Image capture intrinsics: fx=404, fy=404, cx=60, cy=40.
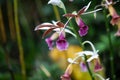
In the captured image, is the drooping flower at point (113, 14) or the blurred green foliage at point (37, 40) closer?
the drooping flower at point (113, 14)

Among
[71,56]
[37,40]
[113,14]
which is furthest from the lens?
[37,40]

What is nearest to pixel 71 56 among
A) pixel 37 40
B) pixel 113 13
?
pixel 37 40

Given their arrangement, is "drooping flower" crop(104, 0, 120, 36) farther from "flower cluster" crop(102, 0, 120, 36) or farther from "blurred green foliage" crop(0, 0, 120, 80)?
"blurred green foliage" crop(0, 0, 120, 80)

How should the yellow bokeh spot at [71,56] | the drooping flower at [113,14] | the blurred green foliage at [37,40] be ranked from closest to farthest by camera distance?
the drooping flower at [113,14] → the yellow bokeh spot at [71,56] → the blurred green foliage at [37,40]

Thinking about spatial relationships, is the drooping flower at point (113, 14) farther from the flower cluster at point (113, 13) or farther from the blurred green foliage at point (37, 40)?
the blurred green foliage at point (37, 40)

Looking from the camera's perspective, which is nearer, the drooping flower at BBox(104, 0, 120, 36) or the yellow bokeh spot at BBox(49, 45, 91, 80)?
the drooping flower at BBox(104, 0, 120, 36)

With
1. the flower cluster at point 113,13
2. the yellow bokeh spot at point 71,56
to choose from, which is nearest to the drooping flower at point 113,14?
the flower cluster at point 113,13

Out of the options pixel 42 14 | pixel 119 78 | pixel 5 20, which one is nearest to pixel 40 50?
pixel 42 14

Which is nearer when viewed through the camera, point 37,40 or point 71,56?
point 71,56

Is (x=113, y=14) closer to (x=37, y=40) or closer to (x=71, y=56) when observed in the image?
(x=71, y=56)

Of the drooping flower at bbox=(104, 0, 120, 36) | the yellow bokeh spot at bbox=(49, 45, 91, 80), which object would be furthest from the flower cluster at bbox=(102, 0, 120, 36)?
the yellow bokeh spot at bbox=(49, 45, 91, 80)

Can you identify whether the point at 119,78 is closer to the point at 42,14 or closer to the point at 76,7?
the point at 76,7
